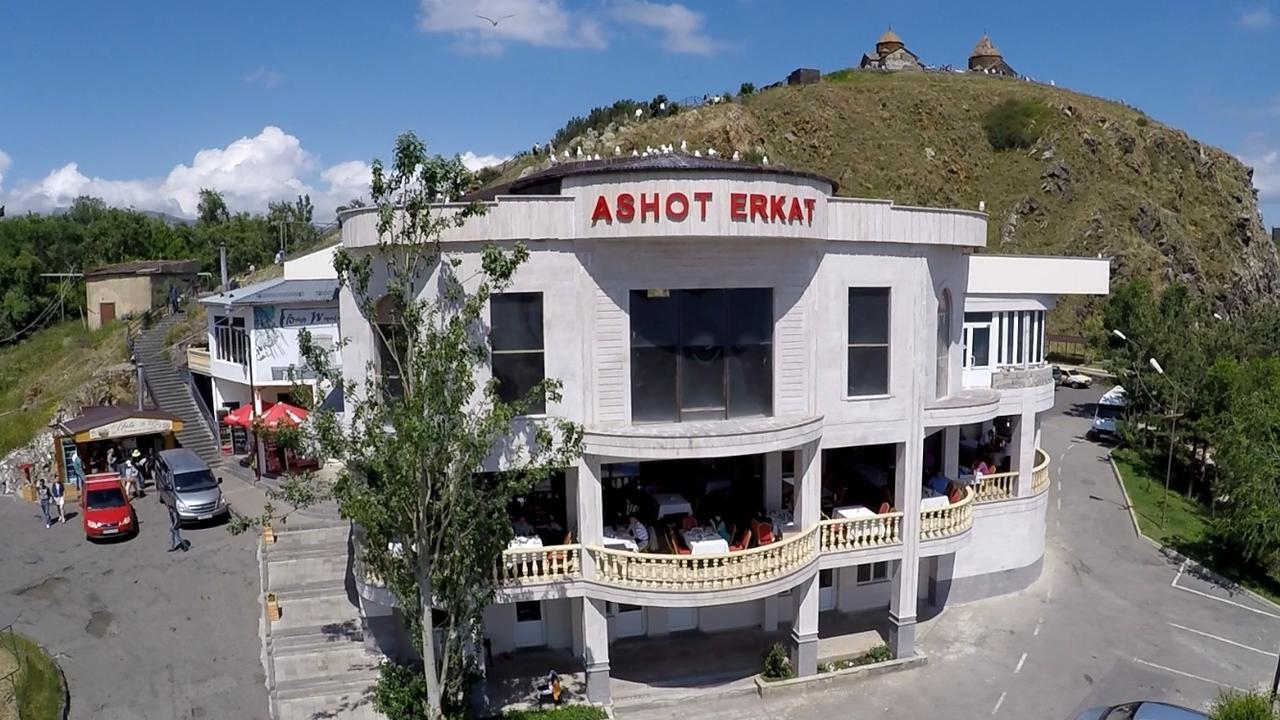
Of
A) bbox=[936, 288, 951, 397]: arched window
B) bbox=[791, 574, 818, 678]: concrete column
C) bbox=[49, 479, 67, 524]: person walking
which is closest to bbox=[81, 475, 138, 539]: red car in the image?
bbox=[49, 479, 67, 524]: person walking

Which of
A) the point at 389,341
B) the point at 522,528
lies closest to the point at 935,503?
the point at 522,528

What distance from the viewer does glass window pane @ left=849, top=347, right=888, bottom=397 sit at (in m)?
18.4

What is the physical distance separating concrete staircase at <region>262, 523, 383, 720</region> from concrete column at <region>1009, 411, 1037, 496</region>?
18.3 meters

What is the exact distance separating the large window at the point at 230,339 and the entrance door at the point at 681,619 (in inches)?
849

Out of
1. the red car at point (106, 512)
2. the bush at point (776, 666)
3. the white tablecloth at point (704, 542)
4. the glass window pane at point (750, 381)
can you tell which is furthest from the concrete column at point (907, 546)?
the red car at point (106, 512)

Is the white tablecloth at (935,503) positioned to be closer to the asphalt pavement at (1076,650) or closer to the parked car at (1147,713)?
the asphalt pavement at (1076,650)

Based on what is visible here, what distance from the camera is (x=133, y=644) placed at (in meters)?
19.2

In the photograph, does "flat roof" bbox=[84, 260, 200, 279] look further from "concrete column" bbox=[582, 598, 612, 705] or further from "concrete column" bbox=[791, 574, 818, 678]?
"concrete column" bbox=[791, 574, 818, 678]

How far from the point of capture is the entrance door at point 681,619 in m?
20.5

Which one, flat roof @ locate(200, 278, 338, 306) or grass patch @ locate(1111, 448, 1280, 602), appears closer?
grass patch @ locate(1111, 448, 1280, 602)

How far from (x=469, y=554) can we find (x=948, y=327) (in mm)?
13777

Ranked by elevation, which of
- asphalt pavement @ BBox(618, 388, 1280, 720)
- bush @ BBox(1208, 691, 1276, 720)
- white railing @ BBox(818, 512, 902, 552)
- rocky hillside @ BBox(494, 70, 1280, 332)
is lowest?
asphalt pavement @ BBox(618, 388, 1280, 720)

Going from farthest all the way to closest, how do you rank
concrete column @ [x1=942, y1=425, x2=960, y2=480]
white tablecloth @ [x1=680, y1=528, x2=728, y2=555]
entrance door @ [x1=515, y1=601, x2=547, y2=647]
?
concrete column @ [x1=942, y1=425, x2=960, y2=480]
entrance door @ [x1=515, y1=601, x2=547, y2=647]
white tablecloth @ [x1=680, y1=528, x2=728, y2=555]

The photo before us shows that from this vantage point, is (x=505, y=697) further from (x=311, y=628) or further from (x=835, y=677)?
(x=835, y=677)
